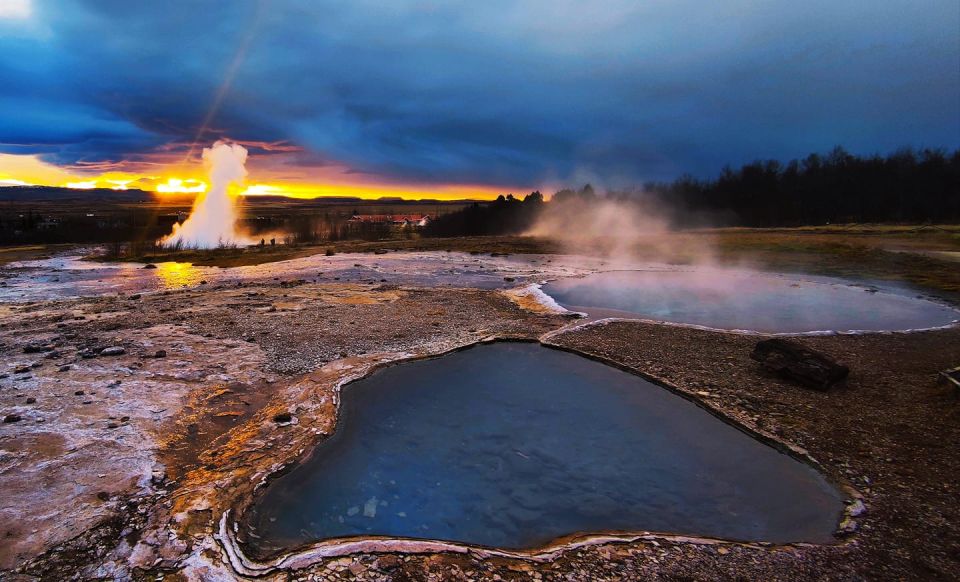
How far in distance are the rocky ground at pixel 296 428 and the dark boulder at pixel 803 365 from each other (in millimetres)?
225

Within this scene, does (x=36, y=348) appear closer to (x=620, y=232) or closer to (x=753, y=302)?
(x=753, y=302)

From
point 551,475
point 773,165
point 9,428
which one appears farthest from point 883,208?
point 9,428

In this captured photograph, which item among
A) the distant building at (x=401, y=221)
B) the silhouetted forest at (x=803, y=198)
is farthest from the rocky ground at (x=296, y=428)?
the distant building at (x=401, y=221)

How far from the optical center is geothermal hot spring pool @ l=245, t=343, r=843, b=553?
4230 millimetres

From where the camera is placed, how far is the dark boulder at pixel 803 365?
7.04 m

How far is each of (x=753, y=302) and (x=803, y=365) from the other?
7.74m

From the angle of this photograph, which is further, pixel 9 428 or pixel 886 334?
pixel 886 334

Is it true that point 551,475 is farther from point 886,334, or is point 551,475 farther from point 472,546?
point 886,334

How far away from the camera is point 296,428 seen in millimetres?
5809

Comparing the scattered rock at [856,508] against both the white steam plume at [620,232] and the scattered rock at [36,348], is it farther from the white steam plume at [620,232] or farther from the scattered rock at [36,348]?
the white steam plume at [620,232]

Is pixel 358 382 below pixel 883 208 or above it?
below

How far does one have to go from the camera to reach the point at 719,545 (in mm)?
3910

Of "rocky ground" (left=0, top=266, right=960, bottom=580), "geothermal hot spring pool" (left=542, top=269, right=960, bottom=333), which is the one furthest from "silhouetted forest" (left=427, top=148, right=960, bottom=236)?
"rocky ground" (left=0, top=266, right=960, bottom=580)

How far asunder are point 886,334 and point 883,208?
53.6 meters
